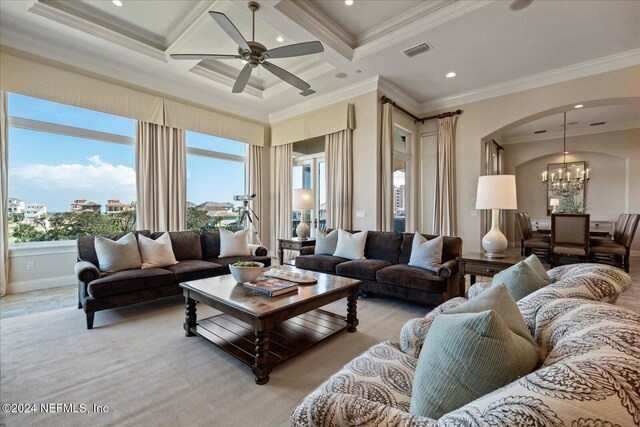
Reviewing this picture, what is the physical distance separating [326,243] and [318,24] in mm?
2965

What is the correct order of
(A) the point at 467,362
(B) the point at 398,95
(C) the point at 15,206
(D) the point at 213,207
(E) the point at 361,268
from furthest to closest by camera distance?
(D) the point at 213,207 → (B) the point at 398,95 → (C) the point at 15,206 → (E) the point at 361,268 → (A) the point at 467,362

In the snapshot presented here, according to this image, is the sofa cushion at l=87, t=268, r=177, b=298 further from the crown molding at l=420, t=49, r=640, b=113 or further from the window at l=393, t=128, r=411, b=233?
the crown molding at l=420, t=49, r=640, b=113

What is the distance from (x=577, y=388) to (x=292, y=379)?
1.75 metres

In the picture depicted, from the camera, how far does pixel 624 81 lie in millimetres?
3996

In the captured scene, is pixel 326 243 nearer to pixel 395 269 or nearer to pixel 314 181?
pixel 395 269

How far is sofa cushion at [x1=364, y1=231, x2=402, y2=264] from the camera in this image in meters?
4.00

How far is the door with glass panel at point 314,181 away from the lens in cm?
632

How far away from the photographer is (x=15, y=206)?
3963 mm

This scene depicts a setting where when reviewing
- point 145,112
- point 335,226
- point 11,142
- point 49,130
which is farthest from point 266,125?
point 11,142

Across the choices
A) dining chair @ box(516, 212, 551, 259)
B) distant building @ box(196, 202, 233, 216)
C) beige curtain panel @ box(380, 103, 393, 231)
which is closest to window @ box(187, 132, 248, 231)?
distant building @ box(196, 202, 233, 216)

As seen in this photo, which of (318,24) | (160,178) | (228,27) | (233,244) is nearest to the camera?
(228,27)

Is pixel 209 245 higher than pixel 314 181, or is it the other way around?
pixel 314 181

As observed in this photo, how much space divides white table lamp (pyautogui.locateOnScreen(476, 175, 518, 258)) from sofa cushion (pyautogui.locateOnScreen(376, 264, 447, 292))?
2.09 ft

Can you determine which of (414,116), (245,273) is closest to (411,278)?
(245,273)
